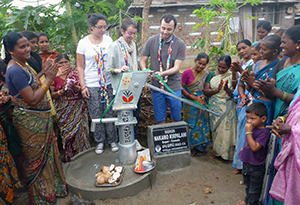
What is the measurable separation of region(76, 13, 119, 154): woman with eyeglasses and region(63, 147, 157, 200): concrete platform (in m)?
0.67

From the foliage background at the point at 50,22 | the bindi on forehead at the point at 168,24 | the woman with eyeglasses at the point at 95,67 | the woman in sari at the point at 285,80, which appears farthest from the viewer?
the foliage background at the point at 50,22

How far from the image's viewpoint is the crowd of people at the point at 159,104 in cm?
220

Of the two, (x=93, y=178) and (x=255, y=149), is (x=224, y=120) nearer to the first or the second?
(x=255, y=149)

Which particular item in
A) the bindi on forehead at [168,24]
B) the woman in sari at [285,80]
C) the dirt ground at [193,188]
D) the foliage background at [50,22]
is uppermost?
the foliage background at [50,22]

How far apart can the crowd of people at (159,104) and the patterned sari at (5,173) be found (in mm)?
10

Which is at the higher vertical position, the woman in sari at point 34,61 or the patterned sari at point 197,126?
the woman in sari at point 34,61

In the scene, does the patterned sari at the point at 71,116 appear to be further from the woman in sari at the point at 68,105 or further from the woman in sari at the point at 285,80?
the woman in sari at the point at 285,80

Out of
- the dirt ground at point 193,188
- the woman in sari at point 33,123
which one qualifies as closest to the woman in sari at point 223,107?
the dirt ground at point 193,188

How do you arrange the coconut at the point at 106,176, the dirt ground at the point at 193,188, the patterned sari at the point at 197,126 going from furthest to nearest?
the patterned sari at the point at 197,126, the coconut at the point at 106,176, the dirt ground at the point at 193,188

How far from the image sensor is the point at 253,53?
9.87 ft

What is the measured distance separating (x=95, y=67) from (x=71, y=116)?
2.82ft

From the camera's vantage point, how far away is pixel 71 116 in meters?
3.65

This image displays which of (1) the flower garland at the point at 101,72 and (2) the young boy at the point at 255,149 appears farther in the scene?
(1) the flower garland at the point at 101,72

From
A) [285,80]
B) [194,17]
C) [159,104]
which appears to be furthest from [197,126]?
[194,17]
